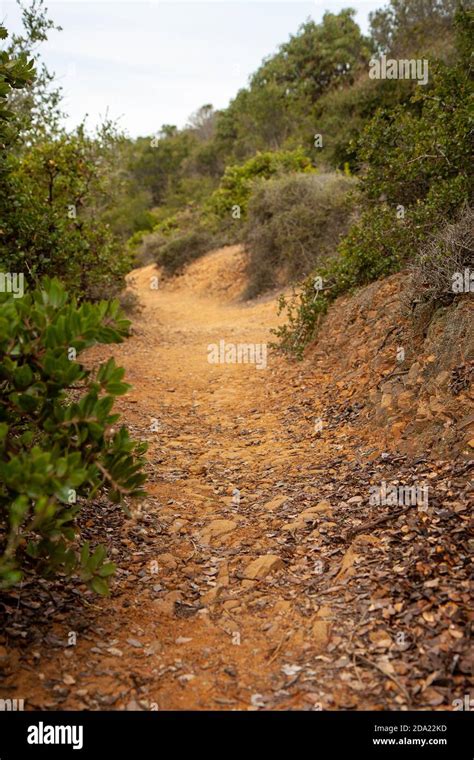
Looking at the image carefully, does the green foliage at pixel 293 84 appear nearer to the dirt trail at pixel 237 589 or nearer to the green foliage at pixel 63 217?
the green foliage at pixel 63 217

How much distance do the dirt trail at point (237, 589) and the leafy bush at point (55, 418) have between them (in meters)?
0.37

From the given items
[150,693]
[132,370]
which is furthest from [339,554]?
[132,370]

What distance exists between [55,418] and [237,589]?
62.7 inches

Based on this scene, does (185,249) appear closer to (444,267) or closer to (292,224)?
(292,224)

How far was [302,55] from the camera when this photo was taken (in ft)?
→ 96.6

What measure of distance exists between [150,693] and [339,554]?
4.80 ft

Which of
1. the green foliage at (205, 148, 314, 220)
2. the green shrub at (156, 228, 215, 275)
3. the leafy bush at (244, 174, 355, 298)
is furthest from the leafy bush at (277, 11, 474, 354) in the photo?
the green shrub at (156, 228, 215, 275)

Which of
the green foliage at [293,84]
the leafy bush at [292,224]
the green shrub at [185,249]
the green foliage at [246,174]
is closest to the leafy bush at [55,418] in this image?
the leafy bush at [292,224]

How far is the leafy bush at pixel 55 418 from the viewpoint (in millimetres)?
2412

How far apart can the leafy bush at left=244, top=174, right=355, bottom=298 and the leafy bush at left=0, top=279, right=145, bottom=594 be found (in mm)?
10372

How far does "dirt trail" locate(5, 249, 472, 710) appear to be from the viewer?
107 inches

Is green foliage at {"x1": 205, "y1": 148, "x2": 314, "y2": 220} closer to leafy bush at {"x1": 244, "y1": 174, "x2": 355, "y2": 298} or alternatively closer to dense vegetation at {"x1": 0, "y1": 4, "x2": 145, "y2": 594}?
leafy bush at {"x1": 244, "y1": 174, "x2": 355, "y2": 298}

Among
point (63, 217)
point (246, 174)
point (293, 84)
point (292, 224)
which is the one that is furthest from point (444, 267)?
point (293, 84)

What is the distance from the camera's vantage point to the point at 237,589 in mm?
3521
